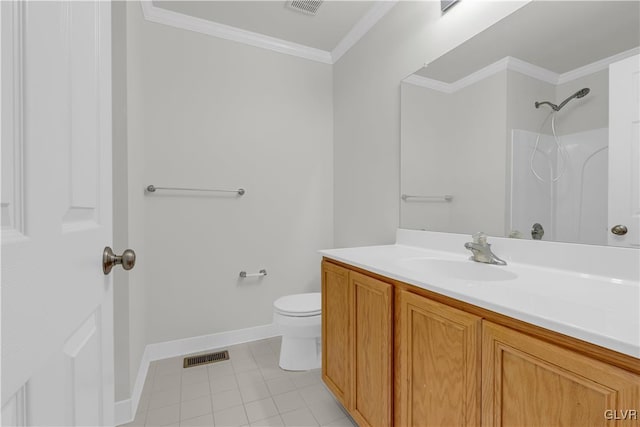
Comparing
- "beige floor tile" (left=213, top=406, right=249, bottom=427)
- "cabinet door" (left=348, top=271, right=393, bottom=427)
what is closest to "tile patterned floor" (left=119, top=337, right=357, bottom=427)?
Answer: "beige floor tile" (left=213, top=406, right=249, bottom=427)

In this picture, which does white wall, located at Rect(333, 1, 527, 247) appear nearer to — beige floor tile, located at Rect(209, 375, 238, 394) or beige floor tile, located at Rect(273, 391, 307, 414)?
beige floor tile, located at Rect(273, 391, 307, 414)

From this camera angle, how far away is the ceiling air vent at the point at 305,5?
1923 millimetres

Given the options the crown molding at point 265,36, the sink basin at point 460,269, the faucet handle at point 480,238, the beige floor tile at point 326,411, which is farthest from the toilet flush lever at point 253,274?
the crown molding at point 265,36

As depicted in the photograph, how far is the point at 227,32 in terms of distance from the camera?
2.19 m

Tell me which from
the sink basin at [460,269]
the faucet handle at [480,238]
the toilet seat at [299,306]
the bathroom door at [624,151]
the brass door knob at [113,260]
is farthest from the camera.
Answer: the toilet seat at [299,306]

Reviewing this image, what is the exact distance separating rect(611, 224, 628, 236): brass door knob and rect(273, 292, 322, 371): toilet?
4.72 ft

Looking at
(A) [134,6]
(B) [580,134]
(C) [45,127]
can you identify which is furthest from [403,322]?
(A) [134,6]

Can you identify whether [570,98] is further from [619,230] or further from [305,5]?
[305,5]

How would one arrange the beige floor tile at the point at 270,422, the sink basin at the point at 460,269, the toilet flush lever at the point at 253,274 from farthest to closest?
the toilet flush lever at the point at 253,274
the beige floor tile at the point at 270,422
the sink basin at the point at 460,269

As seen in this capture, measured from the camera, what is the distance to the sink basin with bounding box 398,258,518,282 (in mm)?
1149

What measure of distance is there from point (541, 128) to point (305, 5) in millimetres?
1674

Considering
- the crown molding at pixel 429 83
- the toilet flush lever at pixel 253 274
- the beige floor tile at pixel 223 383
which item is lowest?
the beige floor tile at pixel 223 383

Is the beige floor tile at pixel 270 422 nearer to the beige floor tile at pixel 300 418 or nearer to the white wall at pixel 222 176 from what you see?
the beige floor tile at pixel 300 418

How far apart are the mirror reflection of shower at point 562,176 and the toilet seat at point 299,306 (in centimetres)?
121
